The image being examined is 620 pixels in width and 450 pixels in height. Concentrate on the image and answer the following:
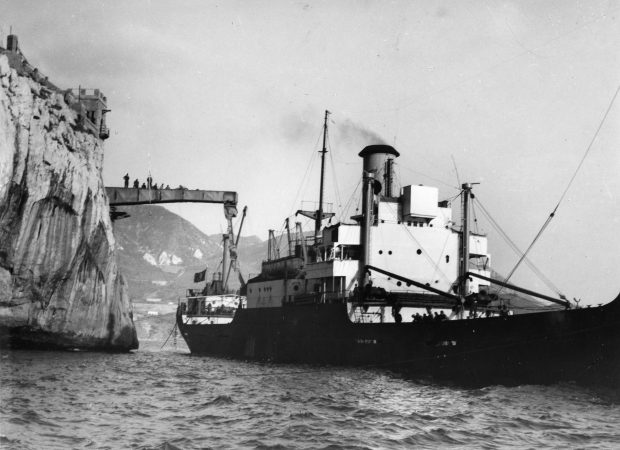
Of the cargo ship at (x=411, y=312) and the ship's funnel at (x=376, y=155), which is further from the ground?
the ship's funnel at (x=376, y=155)

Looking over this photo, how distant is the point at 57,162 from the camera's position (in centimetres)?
3666

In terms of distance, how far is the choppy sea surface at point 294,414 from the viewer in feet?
37.8

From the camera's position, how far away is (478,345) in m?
21.6

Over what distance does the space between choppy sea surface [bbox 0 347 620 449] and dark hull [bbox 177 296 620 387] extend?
3.00 ft

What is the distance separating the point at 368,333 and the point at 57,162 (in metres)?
22.2

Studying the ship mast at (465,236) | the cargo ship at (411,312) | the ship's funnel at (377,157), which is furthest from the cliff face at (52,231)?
the ship mast at (465,236)

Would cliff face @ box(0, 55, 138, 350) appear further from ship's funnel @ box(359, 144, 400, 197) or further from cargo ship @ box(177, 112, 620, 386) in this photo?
ship's funnel @ box(359, 144, 400, 197)

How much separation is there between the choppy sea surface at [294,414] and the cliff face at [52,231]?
14002 millimetres

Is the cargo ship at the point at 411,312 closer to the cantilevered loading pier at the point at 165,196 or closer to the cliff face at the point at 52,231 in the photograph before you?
the cantilevered loading pier at the point at 165,196

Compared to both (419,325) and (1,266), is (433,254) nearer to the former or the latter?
(419,325)

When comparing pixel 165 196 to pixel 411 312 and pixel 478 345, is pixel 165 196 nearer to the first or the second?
pixel 411 312

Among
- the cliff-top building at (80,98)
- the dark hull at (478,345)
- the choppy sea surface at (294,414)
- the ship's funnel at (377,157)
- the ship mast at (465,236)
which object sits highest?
the cliff-top building at (80,98)

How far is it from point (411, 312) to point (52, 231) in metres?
22.7

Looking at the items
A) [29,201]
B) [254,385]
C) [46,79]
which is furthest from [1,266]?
[254,385]
